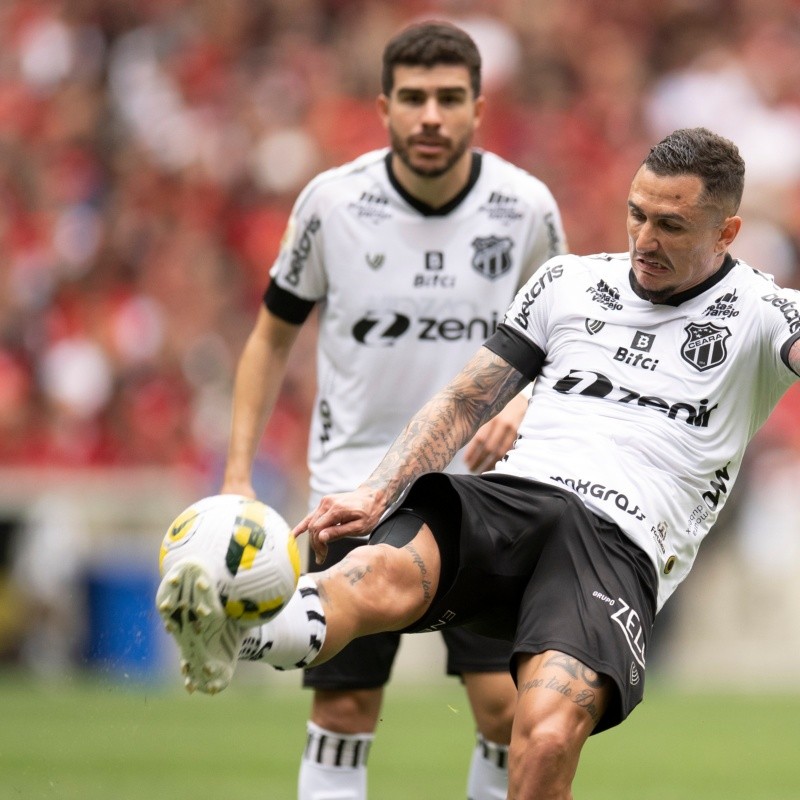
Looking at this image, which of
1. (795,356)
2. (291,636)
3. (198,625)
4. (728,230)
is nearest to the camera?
(198,625)

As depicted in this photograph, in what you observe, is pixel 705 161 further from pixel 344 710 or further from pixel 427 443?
pixel 344 710

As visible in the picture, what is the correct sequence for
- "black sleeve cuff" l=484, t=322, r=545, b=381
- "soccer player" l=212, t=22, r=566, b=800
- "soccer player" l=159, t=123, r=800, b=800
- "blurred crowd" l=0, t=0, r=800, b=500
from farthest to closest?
"blurred crowd" l=0, t=0, r=800, b=500
"soccer player" l=212, t=22, r=566, b=800
"black sleeve cuff" l=484, t=322, r=545, b=381
"soccer player" l=159, t=123, r=800, b=800

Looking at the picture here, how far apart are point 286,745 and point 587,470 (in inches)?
205

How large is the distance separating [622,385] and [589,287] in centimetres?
37

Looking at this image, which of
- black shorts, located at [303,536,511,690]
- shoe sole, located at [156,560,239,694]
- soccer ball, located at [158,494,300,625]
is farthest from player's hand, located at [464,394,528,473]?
shoe sole, located at [156,560,239,694]

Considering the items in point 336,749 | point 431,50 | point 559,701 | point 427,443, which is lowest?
point 336,749

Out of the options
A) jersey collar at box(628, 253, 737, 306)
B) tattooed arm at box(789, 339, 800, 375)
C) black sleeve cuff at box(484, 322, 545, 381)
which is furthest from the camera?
black sleeve cuff at box(484, 322, 545, 381)

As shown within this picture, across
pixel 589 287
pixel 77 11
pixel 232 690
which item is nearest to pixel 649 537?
pixel 589 287

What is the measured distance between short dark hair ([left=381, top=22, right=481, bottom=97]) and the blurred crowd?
6383 mm

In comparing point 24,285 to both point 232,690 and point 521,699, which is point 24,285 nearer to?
point 232,690

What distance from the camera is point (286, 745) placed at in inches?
381

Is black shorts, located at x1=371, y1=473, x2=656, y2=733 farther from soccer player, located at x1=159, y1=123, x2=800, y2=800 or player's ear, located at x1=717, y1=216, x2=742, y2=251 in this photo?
player's ear, located at x1=717, y1=216, x2=742, y2=251

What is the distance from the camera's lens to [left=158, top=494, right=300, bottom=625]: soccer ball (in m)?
4.19

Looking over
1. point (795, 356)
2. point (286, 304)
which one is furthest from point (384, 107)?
point (795, 356)
